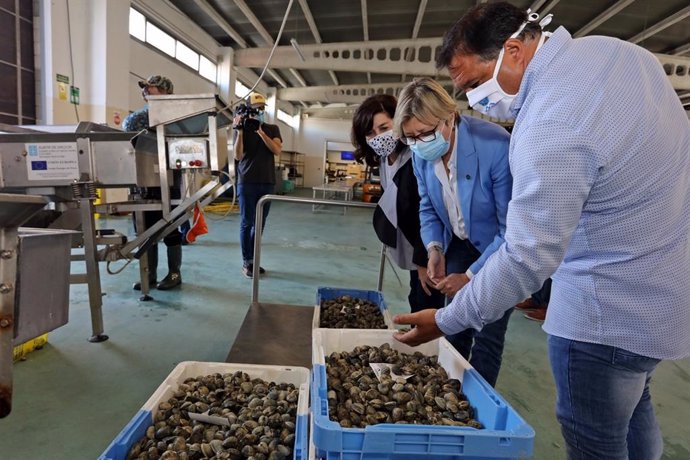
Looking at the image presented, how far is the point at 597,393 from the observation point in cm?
72

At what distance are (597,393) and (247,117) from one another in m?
2.84

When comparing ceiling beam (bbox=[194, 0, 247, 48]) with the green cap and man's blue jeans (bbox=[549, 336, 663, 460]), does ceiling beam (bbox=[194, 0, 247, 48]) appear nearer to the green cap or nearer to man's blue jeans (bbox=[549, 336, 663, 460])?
the green cap

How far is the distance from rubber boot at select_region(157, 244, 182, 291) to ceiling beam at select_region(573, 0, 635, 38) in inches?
262

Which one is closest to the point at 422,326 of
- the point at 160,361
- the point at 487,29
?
the point at 487,29

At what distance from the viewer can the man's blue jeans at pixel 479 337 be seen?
4.17 feet

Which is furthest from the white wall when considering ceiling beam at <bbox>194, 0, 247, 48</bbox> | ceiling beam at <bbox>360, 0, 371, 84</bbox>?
ceiling beam at <bbox>360, 0, 371, 84</bbox>

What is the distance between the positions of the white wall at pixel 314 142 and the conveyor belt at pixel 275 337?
1424cm

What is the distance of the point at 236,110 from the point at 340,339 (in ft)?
7.96

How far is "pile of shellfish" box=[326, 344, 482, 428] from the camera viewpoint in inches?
33.0

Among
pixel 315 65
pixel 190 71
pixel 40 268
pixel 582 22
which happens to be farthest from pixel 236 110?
pixel 582 22

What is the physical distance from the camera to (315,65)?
7480 millimetres

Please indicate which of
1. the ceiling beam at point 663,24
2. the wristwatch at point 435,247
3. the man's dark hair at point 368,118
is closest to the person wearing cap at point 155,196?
the man's dark hair at point 368,118

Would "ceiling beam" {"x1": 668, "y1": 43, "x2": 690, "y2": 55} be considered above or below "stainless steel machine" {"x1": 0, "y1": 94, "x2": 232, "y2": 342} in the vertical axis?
above

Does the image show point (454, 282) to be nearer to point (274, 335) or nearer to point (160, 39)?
point (274, 335)
